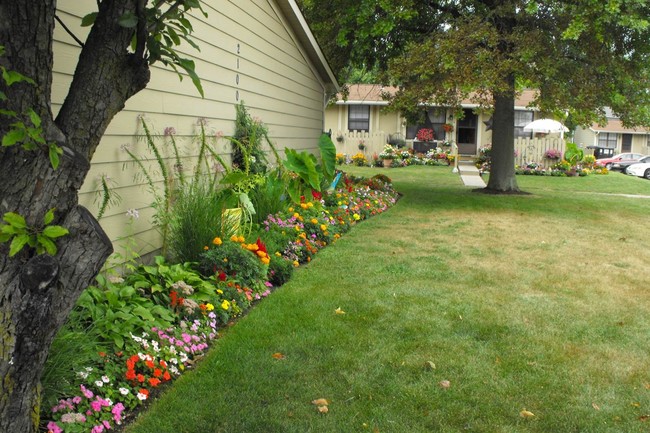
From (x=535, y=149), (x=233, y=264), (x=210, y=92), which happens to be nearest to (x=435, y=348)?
(x=233, y=264)

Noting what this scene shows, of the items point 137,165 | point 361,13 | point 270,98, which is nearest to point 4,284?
point 137,165

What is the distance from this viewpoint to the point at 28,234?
7.32ft

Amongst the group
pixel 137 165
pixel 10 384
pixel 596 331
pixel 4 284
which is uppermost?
pixel 137 165

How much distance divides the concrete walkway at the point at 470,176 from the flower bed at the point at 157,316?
1297 cm

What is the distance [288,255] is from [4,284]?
4.60 m

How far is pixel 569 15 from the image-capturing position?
38.9ft

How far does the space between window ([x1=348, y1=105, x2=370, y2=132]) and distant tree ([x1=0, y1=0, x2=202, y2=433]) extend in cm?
3187

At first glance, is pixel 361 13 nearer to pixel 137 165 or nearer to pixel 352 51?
pixel 352 51

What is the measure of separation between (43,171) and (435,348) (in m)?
3.02

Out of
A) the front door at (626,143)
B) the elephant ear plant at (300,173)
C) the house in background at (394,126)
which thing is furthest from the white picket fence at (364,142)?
the front door at (626,143)

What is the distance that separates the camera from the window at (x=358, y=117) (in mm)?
34031

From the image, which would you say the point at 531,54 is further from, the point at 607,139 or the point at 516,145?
the point at 607,139

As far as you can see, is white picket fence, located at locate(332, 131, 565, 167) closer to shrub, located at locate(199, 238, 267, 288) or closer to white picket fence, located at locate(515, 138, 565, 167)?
white picket fence, located at locate(515, 138, 565, 167)

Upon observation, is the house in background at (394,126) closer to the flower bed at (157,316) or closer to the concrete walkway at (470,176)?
the concrete walkway at (470,176)
